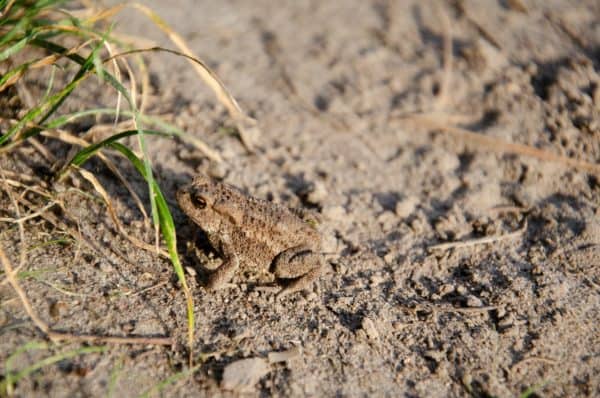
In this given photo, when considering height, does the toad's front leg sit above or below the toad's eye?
below

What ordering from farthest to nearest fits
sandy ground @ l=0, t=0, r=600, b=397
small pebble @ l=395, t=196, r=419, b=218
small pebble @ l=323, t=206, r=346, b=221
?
small pebble @ l=395, t=196, r=419, b=218 < small pebble @ l=323, t=206, r=346, b=221 < sandy ground @ l=0, t=0, r=600, b=397

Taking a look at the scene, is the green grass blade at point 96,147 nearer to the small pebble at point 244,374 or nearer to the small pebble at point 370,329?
the small pebble at point 244,374

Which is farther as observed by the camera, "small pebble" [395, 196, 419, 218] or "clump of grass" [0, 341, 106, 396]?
"small pebble" [395, 196, 419, 218]

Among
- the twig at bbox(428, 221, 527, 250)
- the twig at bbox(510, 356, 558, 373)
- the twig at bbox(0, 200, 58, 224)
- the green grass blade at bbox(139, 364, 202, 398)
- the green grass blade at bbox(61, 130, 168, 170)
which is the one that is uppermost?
the green grass blade at bbox(61, 130, 168, 170)

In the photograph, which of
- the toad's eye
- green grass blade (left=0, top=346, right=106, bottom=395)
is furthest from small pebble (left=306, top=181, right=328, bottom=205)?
green grass blade (left=0, top=346, right=106, bottom=395)

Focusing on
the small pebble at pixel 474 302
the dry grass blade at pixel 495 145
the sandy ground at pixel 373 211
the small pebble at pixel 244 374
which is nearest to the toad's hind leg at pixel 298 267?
the sandy ground at pixel 373 211

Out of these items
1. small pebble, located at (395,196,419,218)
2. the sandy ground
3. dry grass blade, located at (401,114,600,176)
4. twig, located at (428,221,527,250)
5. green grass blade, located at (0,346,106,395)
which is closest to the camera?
green grass blade, located at (0,346,106,395)

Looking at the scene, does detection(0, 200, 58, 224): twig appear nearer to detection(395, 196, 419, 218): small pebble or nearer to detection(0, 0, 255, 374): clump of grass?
detection(0, 0, 255, 374): clump of grass

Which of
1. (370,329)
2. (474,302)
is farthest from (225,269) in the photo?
(474,302)
